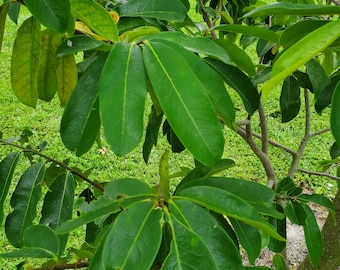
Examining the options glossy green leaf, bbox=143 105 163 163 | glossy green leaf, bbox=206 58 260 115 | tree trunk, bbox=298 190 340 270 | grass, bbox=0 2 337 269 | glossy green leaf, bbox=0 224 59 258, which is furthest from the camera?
grass, bbox=0 2 337 269

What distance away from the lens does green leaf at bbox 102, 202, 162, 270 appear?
55 centimetres

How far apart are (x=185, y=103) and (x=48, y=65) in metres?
0.34

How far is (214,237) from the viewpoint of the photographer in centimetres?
60

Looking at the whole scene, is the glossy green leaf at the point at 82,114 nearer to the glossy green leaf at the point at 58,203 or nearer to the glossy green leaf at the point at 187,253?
the glossy green leaf at the point at 187,253

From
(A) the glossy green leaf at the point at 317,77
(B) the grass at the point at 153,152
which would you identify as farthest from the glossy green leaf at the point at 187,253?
(B) the grass at the point at 153,152

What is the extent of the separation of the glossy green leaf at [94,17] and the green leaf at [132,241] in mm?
252

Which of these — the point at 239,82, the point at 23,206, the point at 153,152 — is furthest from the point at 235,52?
the point at 153,152

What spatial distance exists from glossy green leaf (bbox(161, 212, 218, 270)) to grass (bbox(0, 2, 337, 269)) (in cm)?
260

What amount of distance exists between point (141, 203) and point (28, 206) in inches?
17.9

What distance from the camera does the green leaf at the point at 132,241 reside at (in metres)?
0.55

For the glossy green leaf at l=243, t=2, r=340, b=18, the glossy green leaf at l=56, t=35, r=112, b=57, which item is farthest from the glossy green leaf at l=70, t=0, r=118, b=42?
the glossy green leaf at l=243, t=2, r=340, b=18

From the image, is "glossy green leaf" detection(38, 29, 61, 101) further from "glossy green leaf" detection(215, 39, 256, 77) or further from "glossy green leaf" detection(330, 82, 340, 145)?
"glossy green leaf" detection(330, 82, 340, 145)

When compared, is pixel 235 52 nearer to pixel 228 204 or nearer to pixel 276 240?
pixel 228 204

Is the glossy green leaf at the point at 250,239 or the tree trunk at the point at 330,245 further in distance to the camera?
the tree trunk at the point at 330,245
